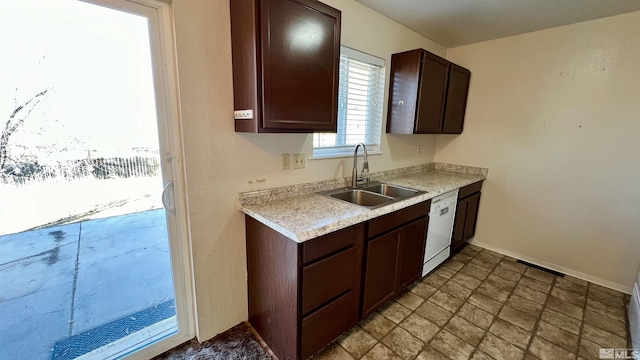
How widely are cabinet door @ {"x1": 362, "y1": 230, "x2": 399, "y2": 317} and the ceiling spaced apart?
186 cm

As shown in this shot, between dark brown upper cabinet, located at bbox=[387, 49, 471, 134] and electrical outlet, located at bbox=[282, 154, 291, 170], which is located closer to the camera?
electrical outlet, located at bbox=[282, 154, 291, 170]

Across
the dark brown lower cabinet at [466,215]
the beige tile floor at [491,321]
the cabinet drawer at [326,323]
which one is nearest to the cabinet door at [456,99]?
the dark brown lower cabinet at [466,215]

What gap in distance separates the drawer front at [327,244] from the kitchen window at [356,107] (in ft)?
2.54

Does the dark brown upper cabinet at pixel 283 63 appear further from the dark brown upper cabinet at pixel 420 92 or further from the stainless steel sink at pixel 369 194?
the dark brown upper cabinet at pixel 420 92

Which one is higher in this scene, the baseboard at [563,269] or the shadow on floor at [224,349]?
the baseboard at [563,269]

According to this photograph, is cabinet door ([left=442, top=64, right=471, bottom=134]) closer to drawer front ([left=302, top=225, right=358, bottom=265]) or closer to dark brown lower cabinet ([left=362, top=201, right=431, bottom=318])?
dark brown lower cabinet ([left=362, top=201, right=431, bottom=318])

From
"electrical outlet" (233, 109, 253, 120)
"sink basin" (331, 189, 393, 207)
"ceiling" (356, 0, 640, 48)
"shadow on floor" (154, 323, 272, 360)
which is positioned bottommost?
"shadow on floor" (154, 323, 272, 360)

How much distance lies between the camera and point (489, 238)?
10.4 ft

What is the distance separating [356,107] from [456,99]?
1340 millimetres

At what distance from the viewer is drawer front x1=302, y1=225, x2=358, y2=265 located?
136cm

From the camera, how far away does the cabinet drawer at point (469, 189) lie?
2721mm

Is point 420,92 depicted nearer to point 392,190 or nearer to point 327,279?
point 392,190

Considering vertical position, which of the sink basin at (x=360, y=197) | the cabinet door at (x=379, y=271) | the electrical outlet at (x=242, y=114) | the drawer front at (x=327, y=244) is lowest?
the cabinet door at (x=379, y=271)

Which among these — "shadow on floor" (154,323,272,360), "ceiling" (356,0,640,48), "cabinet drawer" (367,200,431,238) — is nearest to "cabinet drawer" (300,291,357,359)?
"shadow on floor" (154,323,272,360)
